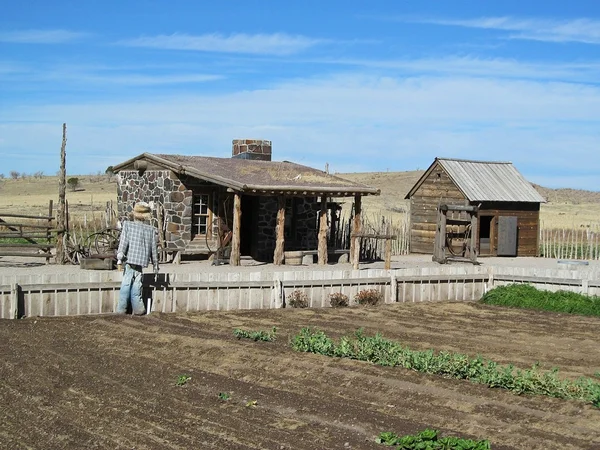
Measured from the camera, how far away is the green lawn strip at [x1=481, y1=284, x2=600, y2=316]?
17531mm

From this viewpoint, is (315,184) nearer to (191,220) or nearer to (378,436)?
(191,220)

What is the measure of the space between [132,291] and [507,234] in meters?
19.2

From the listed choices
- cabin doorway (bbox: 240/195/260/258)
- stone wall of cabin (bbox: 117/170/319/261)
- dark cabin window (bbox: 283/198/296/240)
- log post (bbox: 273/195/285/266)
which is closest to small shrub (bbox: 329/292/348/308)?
log post (bbox: 273/195/285/266)

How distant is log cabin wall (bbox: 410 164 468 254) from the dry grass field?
17189 millimetres

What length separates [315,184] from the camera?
84.1ft

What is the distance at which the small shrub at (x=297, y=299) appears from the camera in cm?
1705

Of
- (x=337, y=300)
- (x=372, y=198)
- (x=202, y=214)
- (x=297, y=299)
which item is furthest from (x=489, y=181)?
(x=372, y=198)

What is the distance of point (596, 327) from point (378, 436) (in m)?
8.50

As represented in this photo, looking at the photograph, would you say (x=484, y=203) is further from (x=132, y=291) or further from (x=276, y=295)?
(x=132, y=291)

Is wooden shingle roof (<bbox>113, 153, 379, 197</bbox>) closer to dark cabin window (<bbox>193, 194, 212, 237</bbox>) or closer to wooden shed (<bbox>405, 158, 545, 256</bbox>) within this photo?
dark cabin window (<bbox>193, 194, 212, 237</bbox>)

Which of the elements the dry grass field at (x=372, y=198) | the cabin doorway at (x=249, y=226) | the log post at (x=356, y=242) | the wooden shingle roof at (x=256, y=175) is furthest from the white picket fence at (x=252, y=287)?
the dry grass field at (x=372, y=198)

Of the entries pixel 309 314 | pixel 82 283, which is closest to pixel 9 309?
pixel 82 283

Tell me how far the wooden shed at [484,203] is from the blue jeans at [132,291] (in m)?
17.5

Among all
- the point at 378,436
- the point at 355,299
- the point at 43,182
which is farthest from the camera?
the point at 43,182
